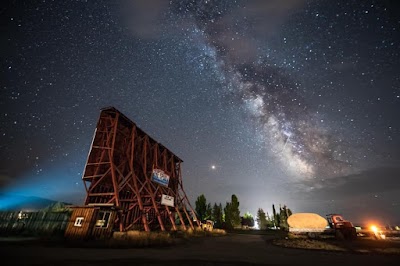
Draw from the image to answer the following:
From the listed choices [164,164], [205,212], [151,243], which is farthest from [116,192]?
[205,212]

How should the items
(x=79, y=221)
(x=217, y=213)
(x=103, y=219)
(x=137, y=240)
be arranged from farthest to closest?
1. (x=217, y=213)
2. (x=103, y=219)
3. (x=79, y=221)
4. (x=137, y=240)

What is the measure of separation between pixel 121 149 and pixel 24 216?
32.8ft

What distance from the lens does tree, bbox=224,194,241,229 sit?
64.4 m

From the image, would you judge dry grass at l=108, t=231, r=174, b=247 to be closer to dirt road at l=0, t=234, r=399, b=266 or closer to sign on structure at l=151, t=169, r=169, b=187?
dirt road at l=0, t=234, r=399, b=266

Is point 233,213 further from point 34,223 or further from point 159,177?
point 34,223

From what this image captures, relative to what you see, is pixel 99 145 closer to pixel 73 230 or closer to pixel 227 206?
pixel 73 230

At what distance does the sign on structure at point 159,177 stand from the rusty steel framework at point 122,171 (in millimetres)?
409

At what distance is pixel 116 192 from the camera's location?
1767 cm

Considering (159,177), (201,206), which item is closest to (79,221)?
(159,177)

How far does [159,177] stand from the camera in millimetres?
26234

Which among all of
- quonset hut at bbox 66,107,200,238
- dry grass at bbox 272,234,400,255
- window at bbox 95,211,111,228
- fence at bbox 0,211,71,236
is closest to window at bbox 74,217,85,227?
quonset hut at bbox 66,107,200,238

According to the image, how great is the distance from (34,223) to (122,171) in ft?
26.5

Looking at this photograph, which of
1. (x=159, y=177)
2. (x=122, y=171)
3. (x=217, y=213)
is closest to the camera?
(x=122, y=171)

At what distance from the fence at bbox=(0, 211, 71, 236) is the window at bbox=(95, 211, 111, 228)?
2.60m
